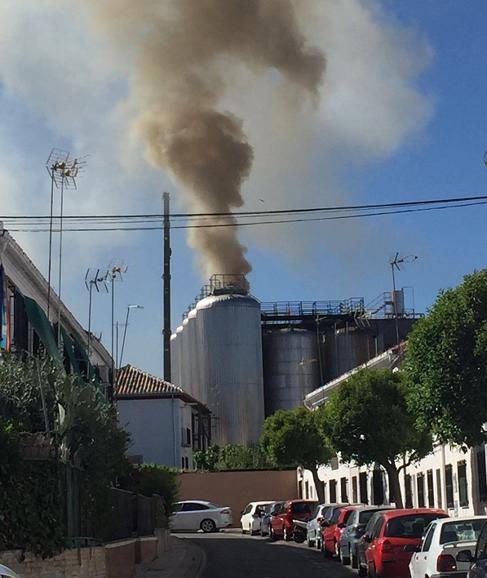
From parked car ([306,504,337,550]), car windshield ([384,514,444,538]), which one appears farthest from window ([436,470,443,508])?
car windshield ([384,514,444,538])

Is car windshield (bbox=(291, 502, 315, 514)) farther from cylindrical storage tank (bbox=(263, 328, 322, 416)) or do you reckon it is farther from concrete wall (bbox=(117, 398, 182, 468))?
cylindrical storage tank (bbox=(263, 328, 322, 416))

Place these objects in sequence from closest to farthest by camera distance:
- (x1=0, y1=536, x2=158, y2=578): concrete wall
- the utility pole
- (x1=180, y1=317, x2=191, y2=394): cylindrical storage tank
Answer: (x1=0, y1=536, x2=158, y2=578): concrete wall < the utility pole < (x1=180, y1=317, x2=191, y2=394): cylindrical storage tank

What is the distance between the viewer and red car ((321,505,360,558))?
28422 millimetres

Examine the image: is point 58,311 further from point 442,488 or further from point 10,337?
point 442,488

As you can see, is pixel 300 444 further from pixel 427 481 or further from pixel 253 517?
pixel 427 481

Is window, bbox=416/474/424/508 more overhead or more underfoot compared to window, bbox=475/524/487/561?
more overhead

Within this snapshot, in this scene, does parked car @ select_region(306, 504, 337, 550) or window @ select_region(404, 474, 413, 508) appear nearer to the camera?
parked car @ select_region(306, 504, 337, 550)

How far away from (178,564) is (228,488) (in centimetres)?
3354

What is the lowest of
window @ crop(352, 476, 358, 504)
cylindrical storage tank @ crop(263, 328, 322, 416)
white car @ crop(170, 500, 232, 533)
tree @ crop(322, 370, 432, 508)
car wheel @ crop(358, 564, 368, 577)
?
car wheel @ crop(358, 564, 368, 577)

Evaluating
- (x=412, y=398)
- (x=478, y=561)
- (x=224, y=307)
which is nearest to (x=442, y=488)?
(x=412, y=398)

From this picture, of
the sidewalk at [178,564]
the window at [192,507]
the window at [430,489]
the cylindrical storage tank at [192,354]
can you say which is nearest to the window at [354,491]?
the window at [192,507]

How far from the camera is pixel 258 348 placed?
68.9 metres

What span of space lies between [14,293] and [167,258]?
36.7 m

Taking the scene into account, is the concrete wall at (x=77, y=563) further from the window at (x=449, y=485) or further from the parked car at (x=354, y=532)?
the window at (x=449, y=485)
